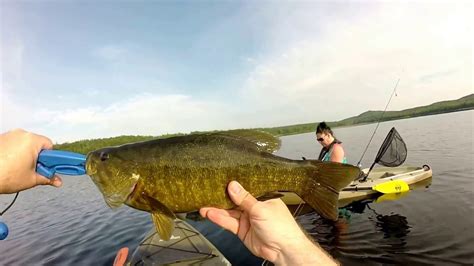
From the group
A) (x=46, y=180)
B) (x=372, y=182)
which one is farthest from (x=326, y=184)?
(x=372, y=182)

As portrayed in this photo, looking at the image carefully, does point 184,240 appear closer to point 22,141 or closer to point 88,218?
point 22,141

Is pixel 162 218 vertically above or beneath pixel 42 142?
beneath

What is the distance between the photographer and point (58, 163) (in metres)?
2.82

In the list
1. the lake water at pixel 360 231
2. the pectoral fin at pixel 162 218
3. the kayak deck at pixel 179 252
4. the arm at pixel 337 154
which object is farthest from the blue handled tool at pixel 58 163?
the arm at pixel 337 154

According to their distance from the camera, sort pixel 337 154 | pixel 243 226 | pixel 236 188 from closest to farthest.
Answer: pixel 236 188
pixel 243 226
pixel 337 154

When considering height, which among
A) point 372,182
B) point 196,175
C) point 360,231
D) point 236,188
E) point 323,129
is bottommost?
point 360,231

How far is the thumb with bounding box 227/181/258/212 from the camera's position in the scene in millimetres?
3115

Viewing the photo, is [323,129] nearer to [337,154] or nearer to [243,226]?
[337,154]

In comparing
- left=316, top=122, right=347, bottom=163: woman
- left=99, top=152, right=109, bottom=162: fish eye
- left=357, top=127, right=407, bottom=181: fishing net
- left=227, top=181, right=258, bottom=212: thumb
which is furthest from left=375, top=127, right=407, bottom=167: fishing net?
left=99, top=152, right=109, bottom=162: fish eye

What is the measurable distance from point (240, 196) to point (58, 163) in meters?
1.74

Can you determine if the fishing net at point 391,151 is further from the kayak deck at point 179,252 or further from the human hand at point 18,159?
the human hand at point 18,159

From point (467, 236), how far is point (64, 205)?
2642 centimetres

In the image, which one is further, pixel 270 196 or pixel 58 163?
pixel 270 196

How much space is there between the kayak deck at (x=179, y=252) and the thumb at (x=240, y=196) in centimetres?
573
